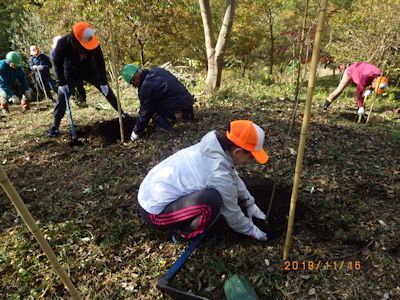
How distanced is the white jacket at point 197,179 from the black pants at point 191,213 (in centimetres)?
5

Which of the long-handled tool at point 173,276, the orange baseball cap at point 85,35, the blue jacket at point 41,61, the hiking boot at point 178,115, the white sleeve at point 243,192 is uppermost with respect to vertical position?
the orange baseball cap at point 85,35

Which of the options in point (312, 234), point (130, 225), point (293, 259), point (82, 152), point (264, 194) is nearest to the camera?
point (293, 259)

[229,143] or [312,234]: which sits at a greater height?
[229,143]

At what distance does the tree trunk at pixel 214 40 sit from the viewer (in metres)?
6.51

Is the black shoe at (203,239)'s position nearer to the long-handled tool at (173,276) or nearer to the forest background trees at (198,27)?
the long-handled tool at (173,276)

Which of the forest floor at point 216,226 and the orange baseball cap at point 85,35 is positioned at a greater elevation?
the orange baseball cap at point 85,35

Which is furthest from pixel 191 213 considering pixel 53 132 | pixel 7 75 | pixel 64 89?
pixel 7 75

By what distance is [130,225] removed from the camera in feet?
9.66

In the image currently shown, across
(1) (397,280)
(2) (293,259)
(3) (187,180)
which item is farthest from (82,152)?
(1) (397,280)

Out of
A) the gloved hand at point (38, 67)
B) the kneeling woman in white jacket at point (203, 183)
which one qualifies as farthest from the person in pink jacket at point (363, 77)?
the gloved hand at point (38, 67)

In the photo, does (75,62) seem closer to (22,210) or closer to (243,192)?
(243,192)

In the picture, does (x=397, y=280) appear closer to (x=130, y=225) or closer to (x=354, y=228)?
(x=354, y=228)

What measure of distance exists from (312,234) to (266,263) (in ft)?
1.70

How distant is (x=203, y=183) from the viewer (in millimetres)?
Answer: 2336
